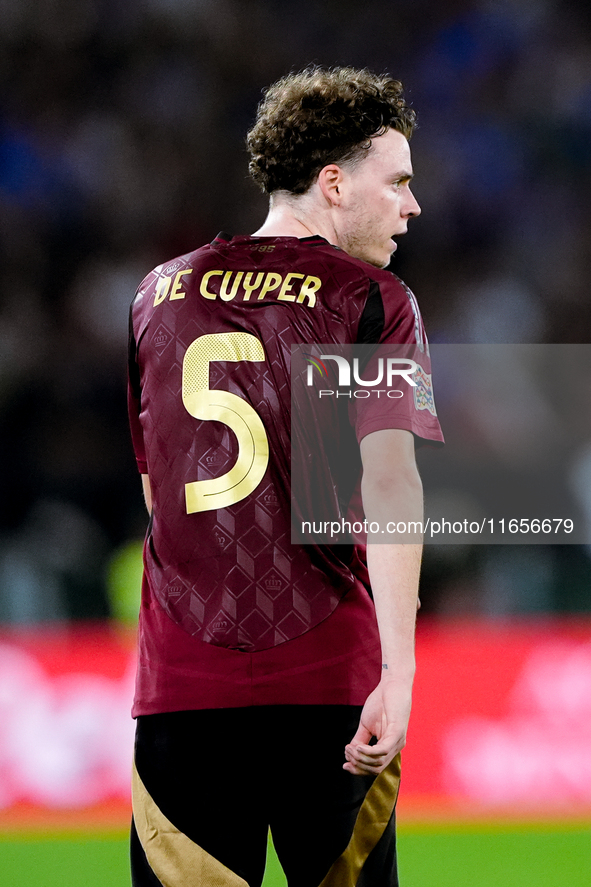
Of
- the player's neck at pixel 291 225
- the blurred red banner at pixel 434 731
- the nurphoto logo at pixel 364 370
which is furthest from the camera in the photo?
the blurred red banner at pixel 434 731

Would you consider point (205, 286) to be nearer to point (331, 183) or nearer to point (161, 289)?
point (161, 289)

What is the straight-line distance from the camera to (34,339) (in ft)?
19.4

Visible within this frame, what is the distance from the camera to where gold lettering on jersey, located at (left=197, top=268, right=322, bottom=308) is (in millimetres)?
1390

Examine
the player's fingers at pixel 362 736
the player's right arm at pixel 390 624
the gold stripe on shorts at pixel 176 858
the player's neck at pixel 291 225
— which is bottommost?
the gold stripe on shorts at pixel 176 858

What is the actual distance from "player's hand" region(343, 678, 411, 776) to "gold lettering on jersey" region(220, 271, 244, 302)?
61 centimetres

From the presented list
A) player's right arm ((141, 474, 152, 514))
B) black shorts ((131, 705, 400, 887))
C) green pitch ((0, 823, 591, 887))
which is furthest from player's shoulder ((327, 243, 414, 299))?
green pitch ((0, 823, 591, 887))

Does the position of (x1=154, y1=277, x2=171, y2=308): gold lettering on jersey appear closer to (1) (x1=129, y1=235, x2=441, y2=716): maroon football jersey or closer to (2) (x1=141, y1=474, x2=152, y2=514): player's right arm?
(1) (x1=129, y1=235, x2=441, y2=716): maroon football jersey

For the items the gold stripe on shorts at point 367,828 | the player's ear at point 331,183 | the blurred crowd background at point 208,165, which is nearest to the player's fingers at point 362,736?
the gold stripe on shorts at point 367,828

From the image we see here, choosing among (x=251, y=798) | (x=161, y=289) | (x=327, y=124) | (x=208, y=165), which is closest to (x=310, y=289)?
(x=161, y=289)

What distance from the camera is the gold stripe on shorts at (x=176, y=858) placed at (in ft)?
4.31

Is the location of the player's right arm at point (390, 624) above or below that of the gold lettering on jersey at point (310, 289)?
below

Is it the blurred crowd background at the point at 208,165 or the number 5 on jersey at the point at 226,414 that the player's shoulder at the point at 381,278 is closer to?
the number 5 on jersey at the point at 226,414

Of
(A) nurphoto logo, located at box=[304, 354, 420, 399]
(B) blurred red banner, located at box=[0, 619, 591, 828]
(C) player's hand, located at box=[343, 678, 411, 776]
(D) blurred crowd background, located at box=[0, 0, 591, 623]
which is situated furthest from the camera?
(D) blurred crowd background, located at box=[0, 0, 591, 623]

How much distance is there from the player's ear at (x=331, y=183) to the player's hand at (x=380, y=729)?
784 millimetres
